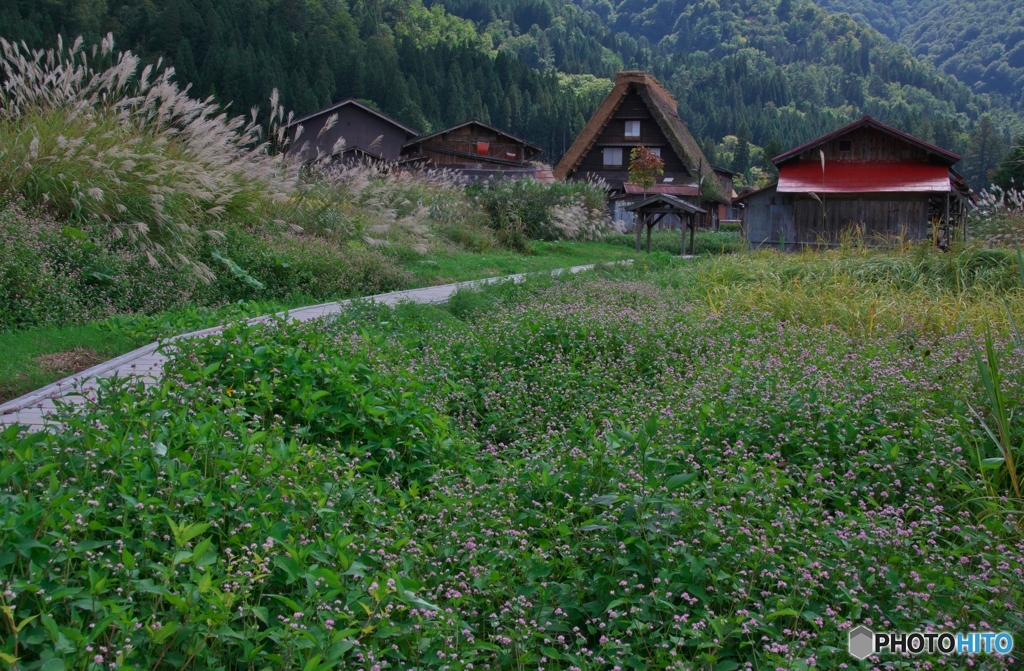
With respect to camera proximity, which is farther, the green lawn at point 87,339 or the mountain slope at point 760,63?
the mountain slope at point 760,63

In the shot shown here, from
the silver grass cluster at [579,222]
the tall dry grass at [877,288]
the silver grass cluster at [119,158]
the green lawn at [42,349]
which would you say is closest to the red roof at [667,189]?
the silver grass cluster at [579,222]

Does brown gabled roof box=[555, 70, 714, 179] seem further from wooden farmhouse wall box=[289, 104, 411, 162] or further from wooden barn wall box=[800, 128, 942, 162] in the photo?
wooden barn wall box=[800, 128, 942, 162]

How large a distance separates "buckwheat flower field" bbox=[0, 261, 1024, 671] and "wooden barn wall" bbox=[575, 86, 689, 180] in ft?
123

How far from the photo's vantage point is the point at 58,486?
2.90 meters

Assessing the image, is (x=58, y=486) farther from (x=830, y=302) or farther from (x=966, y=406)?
(x=830, y=302)

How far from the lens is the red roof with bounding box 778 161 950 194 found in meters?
22.6

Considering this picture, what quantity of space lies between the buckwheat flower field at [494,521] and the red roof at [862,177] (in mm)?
19032

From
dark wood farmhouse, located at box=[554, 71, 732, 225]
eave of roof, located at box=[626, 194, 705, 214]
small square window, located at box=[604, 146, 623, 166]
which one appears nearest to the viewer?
eave of roof, located at box=[626, 194, 705, 214]

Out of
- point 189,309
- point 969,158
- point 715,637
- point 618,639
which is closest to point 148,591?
point 618,639

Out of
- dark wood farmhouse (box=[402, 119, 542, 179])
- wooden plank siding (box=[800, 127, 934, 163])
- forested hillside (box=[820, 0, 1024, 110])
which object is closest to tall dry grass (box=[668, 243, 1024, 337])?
wooden plank siding (box=[800, 127, 934, 163])

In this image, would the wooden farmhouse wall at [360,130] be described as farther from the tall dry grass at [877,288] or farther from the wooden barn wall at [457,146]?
the tall dry grass at [877,288]

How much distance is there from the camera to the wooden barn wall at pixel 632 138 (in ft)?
136

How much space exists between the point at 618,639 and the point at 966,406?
291 cm

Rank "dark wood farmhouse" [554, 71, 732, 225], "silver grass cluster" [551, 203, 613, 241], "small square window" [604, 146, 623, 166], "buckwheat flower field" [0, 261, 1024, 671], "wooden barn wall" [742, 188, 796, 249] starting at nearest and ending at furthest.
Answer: "buckwheat flower field" [0, 261, 1024, 671] → "silver grass cluster" [551, 203, 613, 241] → "wooden barn wall" [742, 188, 796, 249] → "dark wood farmhouse" [554, 71, 732, 225] → "small square window" [604, 146, 623, 166]
